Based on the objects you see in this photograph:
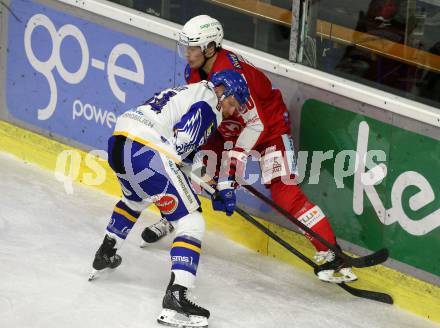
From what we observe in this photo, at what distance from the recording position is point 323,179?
621 centimetres

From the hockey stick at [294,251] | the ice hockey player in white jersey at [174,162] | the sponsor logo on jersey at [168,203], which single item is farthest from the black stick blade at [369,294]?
the sponsor logo on jersey at [168,203]

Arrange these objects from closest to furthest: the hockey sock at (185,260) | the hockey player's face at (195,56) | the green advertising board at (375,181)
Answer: the hockey sock at (185,260)
the green advertising board at (375,181)
the hockey player's face at (195,56)

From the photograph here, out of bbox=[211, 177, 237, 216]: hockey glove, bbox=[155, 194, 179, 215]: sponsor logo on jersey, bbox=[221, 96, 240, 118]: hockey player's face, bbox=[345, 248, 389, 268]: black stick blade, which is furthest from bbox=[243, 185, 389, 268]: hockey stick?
bbox=[155, 194, 179, 215]: sponsor logo on jersey

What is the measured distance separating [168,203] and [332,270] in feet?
3.27

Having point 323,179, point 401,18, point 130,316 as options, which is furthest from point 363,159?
point 130,316

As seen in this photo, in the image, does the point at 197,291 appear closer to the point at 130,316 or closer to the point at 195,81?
the point at 130,316

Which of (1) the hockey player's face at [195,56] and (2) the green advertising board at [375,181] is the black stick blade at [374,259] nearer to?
(2) the green advertising board at [375,181]

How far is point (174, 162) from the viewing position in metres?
5.52

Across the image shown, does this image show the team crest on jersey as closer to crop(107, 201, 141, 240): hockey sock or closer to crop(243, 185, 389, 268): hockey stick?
crop(243, 185, 389, 268): hockey stick

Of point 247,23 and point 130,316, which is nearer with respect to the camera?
Answer: point 130,316

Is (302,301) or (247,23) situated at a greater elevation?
(247,23)

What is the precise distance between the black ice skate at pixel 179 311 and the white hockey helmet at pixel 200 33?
1.19 m

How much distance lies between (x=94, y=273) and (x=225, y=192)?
0.75 m

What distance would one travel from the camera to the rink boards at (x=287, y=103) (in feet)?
19.0
